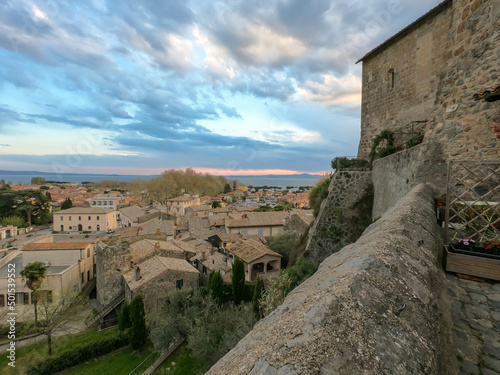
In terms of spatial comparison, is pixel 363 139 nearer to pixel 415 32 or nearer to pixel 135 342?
pixel 415 32

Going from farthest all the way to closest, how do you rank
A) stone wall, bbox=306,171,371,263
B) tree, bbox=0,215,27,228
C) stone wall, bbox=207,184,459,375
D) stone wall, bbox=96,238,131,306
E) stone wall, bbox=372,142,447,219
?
1. tree, bbox=0,215,27,228
2. stone wall, bbox=96,238,131,306
3. stone wall, bbox=306,171,371,263
4. stone wall, bbox=372,142,447,219
5. stone wall, bbox=207,184,459,375

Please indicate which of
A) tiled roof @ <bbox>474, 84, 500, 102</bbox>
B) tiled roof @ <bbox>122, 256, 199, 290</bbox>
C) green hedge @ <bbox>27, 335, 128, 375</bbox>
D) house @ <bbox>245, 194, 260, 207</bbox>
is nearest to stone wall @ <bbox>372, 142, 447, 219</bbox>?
tiled roof @ <bbox>474, 84, 500, 102</bbox>

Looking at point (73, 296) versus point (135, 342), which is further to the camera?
point (73, 296)

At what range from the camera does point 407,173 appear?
6586 millimetres

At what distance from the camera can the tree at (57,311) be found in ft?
42.5

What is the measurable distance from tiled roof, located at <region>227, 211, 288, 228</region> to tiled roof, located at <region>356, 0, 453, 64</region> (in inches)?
991

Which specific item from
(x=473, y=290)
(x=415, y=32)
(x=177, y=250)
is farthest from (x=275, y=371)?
(x=177, y=250)

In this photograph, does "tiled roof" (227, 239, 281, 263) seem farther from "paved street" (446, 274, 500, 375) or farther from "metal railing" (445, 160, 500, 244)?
"paved street" (446, 274, 500, 375)

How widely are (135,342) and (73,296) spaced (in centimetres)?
565

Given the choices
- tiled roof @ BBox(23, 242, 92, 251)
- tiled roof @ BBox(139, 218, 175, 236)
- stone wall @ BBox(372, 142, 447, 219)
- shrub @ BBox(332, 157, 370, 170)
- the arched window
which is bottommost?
tiled roof @ BBox(139, 218, 175, 236)

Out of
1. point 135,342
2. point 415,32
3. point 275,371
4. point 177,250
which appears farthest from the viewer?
point 177,250

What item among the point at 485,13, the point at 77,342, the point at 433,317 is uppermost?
the point at 485,13

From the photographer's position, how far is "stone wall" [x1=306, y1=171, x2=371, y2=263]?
10.9m

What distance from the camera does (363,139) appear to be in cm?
1330
